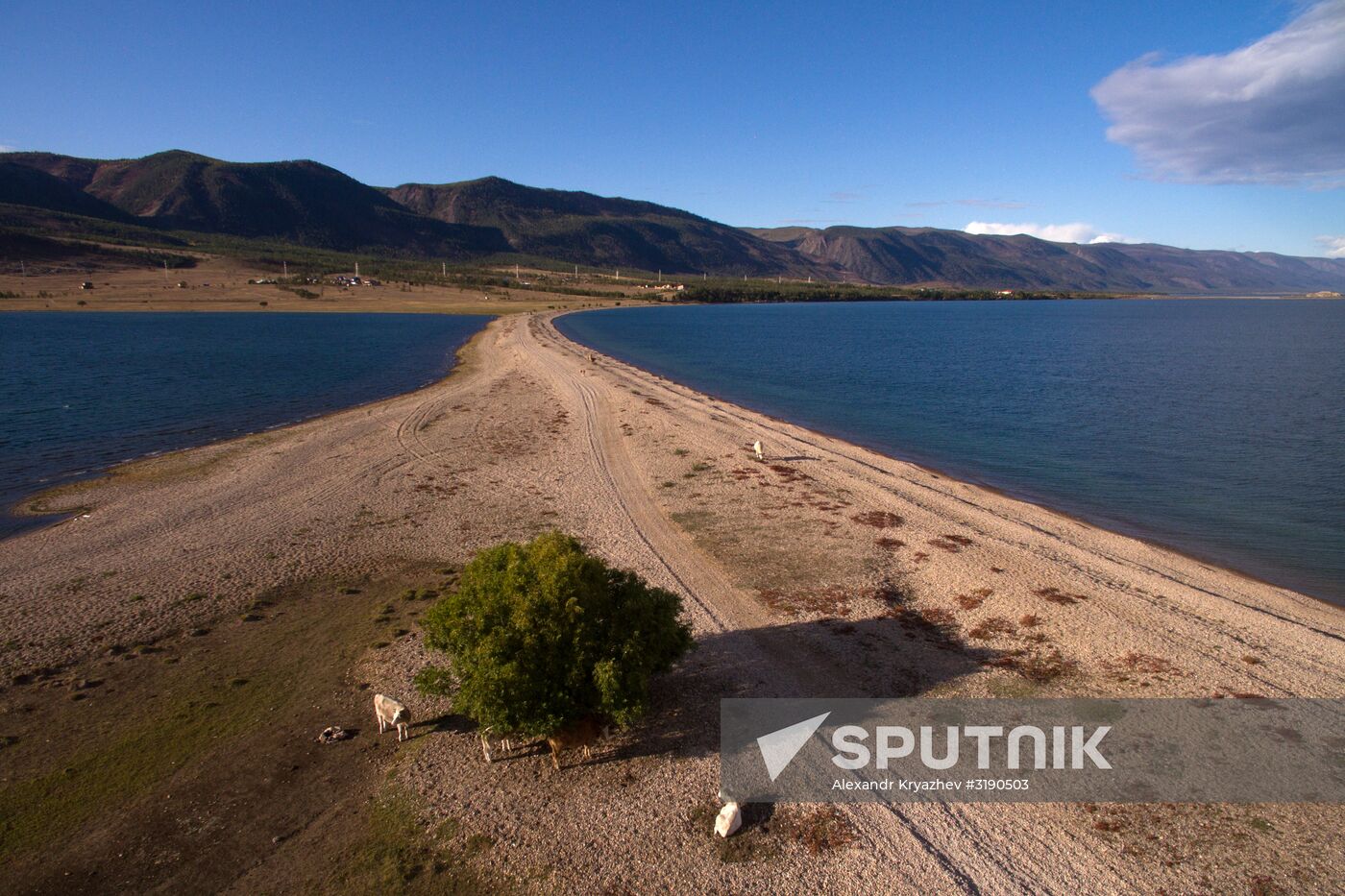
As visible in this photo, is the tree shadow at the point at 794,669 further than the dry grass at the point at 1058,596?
No

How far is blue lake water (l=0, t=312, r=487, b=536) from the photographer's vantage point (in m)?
32.4

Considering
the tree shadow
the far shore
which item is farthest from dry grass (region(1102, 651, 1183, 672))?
the tree shadow

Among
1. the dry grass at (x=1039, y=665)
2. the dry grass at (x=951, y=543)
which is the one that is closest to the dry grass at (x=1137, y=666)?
the dry grass at (x=1039, y=665)

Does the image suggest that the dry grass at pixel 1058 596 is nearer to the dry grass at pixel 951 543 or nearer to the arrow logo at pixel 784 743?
the dry grass at pixel 951 543

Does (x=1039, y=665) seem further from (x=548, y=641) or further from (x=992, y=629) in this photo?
(x=548, y=641)

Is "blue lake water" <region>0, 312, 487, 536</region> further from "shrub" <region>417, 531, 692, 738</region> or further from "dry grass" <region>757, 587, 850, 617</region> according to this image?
"dry grass" <region>757, 587, 850, 617</region>

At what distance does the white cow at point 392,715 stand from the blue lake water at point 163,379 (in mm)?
18232

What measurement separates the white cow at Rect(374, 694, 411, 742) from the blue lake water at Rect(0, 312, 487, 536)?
18.2 m

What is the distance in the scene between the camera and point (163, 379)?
169ft

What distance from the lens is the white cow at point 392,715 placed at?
1128cm

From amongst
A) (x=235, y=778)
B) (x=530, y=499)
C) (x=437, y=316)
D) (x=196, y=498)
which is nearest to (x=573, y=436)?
(x=530, y=499)

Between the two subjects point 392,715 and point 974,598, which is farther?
point 974,598

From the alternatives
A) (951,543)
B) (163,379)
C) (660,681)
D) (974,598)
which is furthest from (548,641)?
(163,379)

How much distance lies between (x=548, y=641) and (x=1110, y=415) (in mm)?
45518
